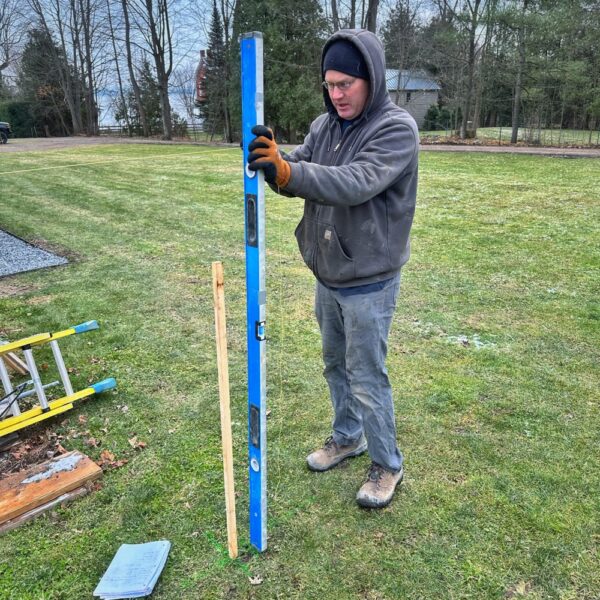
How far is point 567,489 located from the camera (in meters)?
2.53

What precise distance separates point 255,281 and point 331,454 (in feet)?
4.39

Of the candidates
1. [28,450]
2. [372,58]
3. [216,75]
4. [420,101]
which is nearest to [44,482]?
[28,450]

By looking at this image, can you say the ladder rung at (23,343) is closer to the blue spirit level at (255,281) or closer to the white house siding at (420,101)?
the blue spirit level at (255,281)

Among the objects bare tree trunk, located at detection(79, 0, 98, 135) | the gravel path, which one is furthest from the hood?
bare tree trunk, located at detection(79, 0, 98, 135)

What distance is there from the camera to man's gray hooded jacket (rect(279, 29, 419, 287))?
1.76m

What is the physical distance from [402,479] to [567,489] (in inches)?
31.8

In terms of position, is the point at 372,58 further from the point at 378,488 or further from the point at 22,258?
the point at 22,258

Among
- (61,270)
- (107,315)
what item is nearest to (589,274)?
→ (107,315)

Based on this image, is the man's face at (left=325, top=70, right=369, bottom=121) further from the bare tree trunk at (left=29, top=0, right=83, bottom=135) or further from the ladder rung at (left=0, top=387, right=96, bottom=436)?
the bare tree trunk at (left=29, top=0, right=83, bottom=135)

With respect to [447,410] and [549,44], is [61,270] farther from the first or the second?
[549,44]

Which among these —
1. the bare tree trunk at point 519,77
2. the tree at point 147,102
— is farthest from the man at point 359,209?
the tree at point 147,102

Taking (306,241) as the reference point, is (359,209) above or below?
above

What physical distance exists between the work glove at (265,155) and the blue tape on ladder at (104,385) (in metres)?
2.27

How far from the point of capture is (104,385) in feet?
11.0
